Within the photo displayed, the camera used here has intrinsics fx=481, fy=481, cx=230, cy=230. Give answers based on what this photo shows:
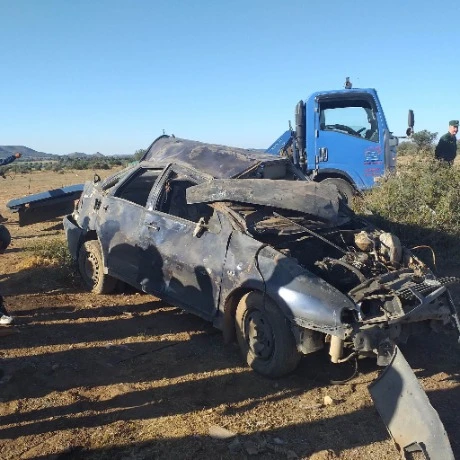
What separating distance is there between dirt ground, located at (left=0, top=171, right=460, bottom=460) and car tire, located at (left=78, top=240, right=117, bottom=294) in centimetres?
52

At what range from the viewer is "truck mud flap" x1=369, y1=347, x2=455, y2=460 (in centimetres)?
300

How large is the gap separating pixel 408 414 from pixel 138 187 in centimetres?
416

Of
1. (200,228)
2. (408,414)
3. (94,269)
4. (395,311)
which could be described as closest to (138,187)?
(94,269)

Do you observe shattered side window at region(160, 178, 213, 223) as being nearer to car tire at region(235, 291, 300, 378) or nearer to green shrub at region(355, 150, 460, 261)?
car tire at region(235, 291, 300, 378)

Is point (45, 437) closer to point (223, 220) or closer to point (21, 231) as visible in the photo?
point (223, 220)

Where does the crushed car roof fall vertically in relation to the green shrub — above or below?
above

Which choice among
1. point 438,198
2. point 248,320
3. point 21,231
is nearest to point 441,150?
point 438,198

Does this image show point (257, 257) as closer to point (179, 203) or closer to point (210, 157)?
point (179, 203)

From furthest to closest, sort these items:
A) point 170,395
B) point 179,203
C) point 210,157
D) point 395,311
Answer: point 210,157 < point 179,203 < point 170,395 < point 395,311

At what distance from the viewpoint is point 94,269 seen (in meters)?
6.33

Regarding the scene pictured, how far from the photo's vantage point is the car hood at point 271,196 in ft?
15.9

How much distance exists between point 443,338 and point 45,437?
3.92m

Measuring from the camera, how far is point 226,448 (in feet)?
10.8

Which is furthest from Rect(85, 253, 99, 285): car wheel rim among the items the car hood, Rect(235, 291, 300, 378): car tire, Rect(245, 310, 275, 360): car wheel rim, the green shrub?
the green shrub
